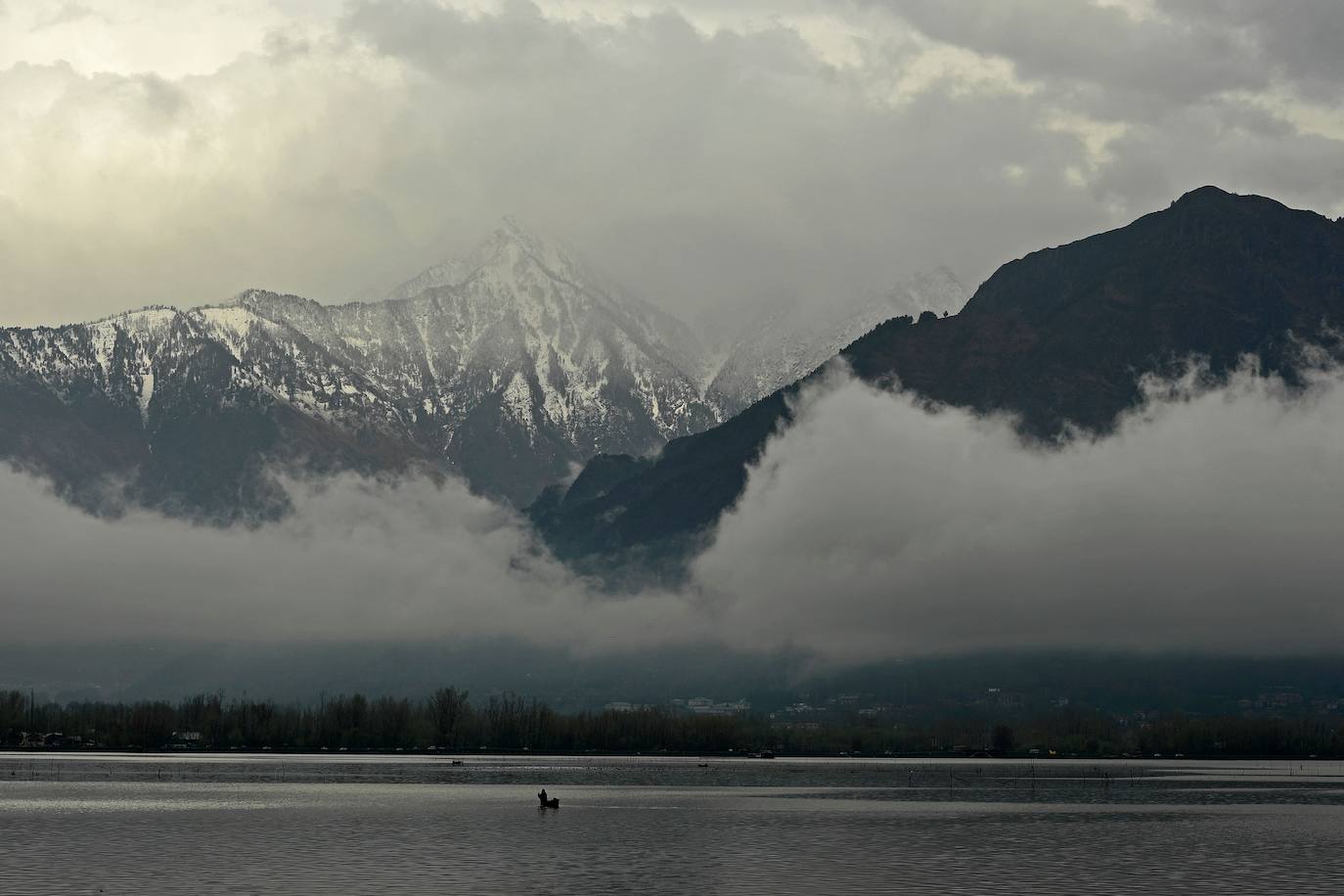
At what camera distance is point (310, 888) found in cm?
14100

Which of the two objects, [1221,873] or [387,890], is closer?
[387,890]

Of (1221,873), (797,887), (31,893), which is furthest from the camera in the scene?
(1221,873)

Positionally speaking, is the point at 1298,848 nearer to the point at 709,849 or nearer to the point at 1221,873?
the point at 1221,873

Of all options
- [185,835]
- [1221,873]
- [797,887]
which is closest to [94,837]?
[185,835]

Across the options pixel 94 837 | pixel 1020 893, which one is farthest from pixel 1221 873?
pixel 94 837

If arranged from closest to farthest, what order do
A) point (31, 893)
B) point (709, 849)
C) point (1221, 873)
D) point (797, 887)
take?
point (31, 893)
point (797, 887)
point (1221, 873)
point (709, 849)

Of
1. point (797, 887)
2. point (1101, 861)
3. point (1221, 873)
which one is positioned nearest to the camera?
point (797, 887)

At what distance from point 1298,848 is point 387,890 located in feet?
346

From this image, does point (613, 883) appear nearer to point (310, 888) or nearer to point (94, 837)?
point (310, 888)

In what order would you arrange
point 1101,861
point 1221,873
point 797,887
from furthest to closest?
point 1101,861
point 1221,873
point 797,887

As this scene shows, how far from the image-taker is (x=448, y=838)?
19788cm

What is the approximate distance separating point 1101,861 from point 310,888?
256ft

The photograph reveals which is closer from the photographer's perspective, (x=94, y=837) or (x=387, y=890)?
(x=387, y=890)

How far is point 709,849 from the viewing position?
18662cm
